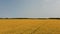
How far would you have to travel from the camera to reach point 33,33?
→ 5793 mm

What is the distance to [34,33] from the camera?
19.0ft

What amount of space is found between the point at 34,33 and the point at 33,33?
43 mm
